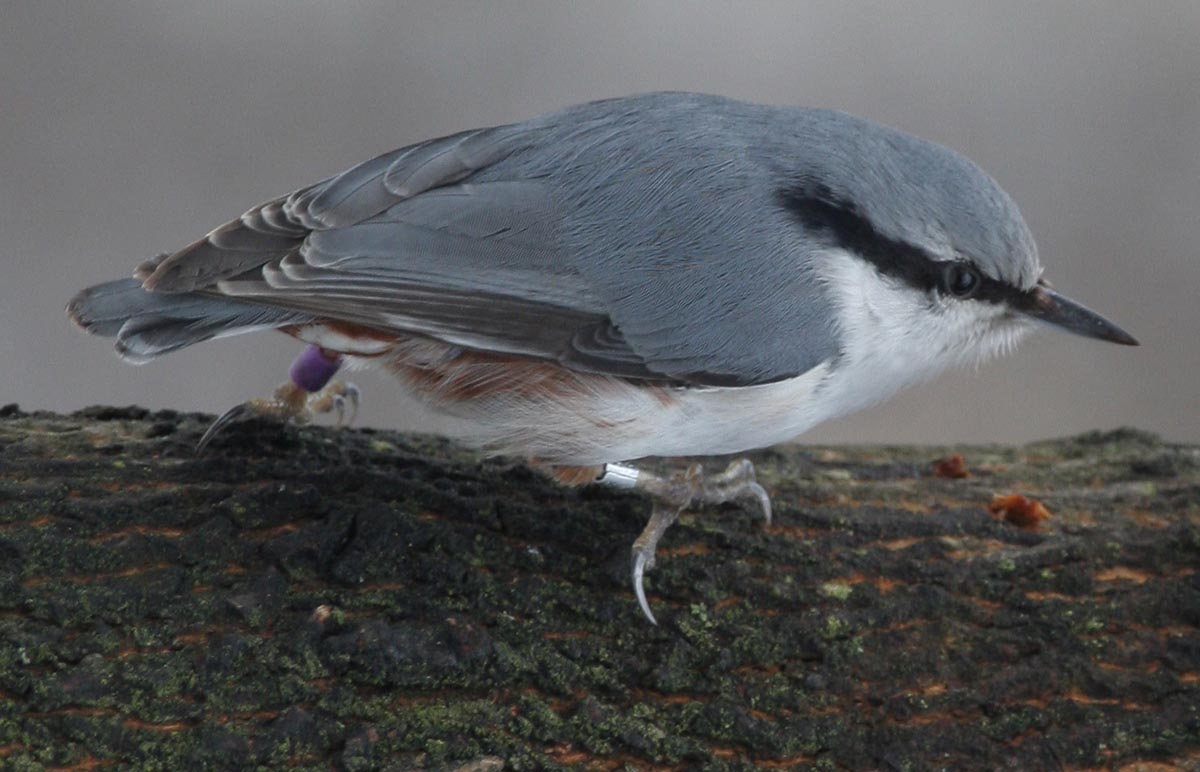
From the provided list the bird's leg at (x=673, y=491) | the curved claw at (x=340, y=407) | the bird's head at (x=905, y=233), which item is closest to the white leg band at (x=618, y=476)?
the bird's leg at (x=673, y=491)

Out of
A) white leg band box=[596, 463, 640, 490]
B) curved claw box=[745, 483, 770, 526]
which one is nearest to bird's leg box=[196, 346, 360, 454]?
white leg band box=[596, 463, 640, 490]

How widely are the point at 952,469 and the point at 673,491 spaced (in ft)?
2.54

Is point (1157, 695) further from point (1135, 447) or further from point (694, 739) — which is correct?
point (1135, 447)

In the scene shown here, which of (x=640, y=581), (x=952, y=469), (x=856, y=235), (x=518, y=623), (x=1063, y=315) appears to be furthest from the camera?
(x=952, y=469)

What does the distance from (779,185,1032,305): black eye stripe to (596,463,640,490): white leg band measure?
0.60m

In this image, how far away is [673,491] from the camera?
228cm

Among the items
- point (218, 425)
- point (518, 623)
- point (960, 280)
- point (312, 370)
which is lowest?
point (518, 623)

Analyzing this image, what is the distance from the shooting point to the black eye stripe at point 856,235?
2.21 m

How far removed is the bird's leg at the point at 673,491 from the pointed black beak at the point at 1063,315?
0.61 m

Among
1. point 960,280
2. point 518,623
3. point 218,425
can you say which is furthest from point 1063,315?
point 218,425

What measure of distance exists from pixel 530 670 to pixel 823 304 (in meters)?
0.81

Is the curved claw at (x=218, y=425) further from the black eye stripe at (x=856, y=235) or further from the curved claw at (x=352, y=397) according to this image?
the black eye stripe at (x=856, y=235)

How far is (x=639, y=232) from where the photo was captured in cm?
214

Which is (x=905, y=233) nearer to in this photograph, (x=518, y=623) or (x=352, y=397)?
(x=518, y=623)
